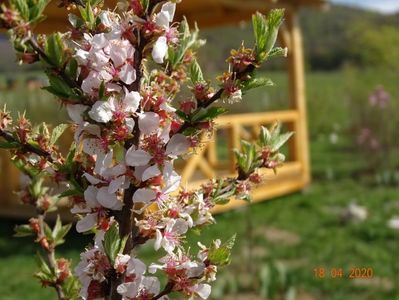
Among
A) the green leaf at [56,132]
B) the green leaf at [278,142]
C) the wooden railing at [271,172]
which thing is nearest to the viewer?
the green leaf at [56,132]

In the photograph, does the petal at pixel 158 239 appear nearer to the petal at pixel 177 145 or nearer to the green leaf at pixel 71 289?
the petal at pixel 177 145

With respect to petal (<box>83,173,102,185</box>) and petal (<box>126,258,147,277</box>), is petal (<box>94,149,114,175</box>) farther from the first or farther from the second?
petal (<box>126,258,147,277</box>)

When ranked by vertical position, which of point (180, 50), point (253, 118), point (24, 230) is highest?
point (180, 50)

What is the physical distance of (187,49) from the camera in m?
1.15

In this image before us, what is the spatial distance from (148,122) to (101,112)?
0.26 ft

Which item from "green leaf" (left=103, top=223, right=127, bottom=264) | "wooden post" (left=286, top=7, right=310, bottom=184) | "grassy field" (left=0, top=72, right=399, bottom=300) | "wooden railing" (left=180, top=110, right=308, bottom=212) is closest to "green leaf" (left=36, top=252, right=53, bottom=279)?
"green leaf" (left=103, top=223, right=127, bottom=264)

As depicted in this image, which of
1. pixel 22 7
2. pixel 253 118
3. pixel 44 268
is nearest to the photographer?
pixel 22 7

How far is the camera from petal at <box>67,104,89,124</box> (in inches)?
37.3

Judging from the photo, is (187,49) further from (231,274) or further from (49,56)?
(231,274)

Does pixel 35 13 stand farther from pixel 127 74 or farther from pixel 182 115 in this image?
pixel 182 115

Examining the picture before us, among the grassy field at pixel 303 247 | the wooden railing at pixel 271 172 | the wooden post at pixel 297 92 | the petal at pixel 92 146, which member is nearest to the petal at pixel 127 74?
the petal at pixel 92 146

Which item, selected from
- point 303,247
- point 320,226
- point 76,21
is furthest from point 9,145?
point 320,226

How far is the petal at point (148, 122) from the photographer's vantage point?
96 centimetres

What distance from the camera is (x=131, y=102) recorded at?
37.1 inches
